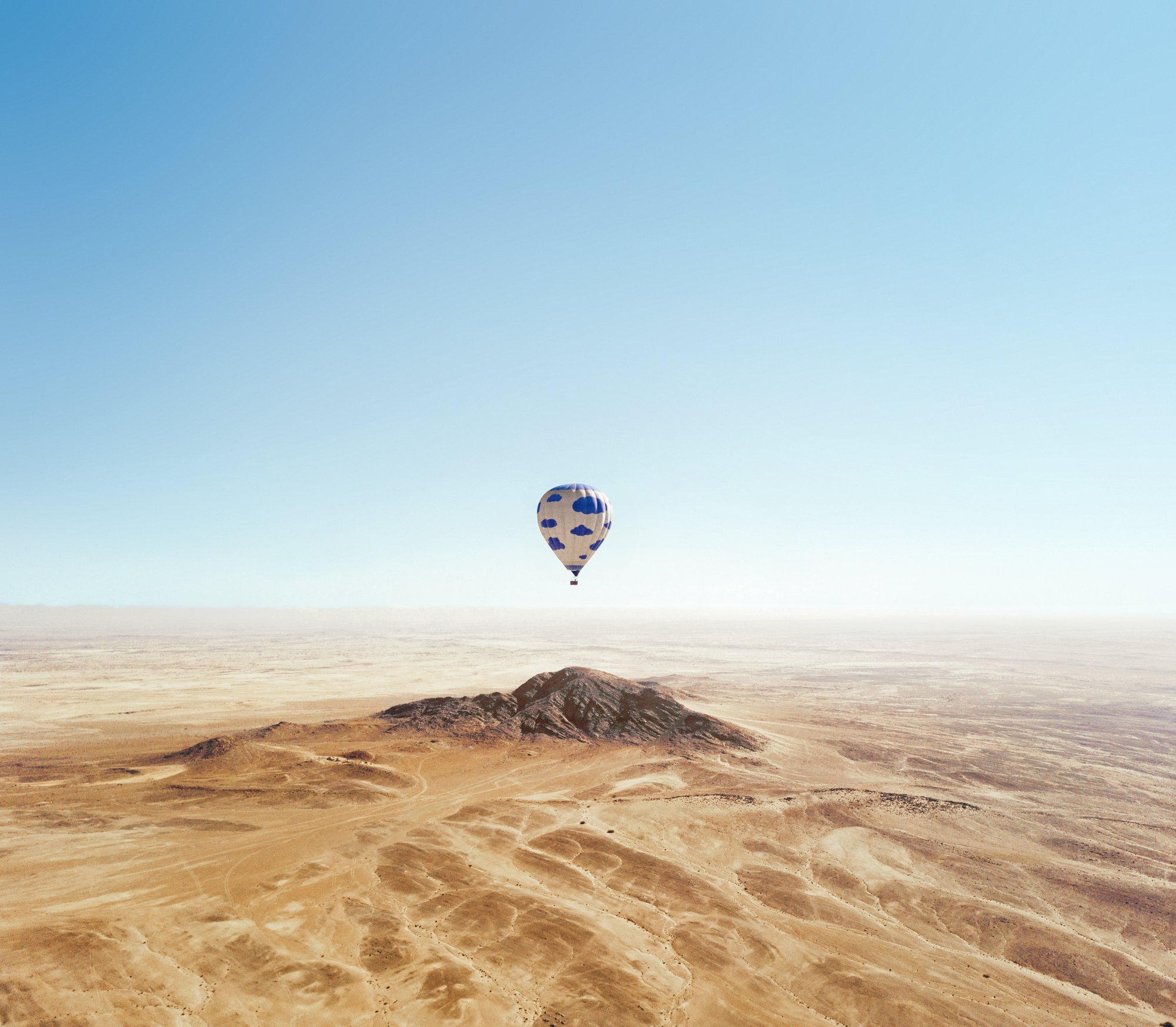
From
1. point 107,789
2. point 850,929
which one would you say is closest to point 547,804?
point 850,929

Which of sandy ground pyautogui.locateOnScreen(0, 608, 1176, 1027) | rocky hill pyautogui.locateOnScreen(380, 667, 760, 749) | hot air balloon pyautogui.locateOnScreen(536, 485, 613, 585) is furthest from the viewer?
rocky hill pyautogui.locateOnScreen(380, 667, 760, 749)

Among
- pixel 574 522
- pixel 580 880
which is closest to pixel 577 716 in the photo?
pixel 574 522

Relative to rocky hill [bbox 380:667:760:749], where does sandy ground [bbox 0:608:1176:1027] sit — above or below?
below

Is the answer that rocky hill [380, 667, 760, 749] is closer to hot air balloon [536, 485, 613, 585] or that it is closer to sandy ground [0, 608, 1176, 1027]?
sandy ground [0, 608, 1176, 1027]

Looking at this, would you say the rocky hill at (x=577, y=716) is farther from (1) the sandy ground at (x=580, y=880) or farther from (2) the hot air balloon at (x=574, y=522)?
(2) the hot air balloon at (x=574, y=522)

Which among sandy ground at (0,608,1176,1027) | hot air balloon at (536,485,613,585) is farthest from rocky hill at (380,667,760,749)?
hot air balloon at (536,485,613,585)

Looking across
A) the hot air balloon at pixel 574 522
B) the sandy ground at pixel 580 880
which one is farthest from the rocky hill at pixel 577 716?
the hot air balloon at pixel 574 522

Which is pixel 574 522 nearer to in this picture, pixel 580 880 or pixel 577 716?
pixel 577 716
